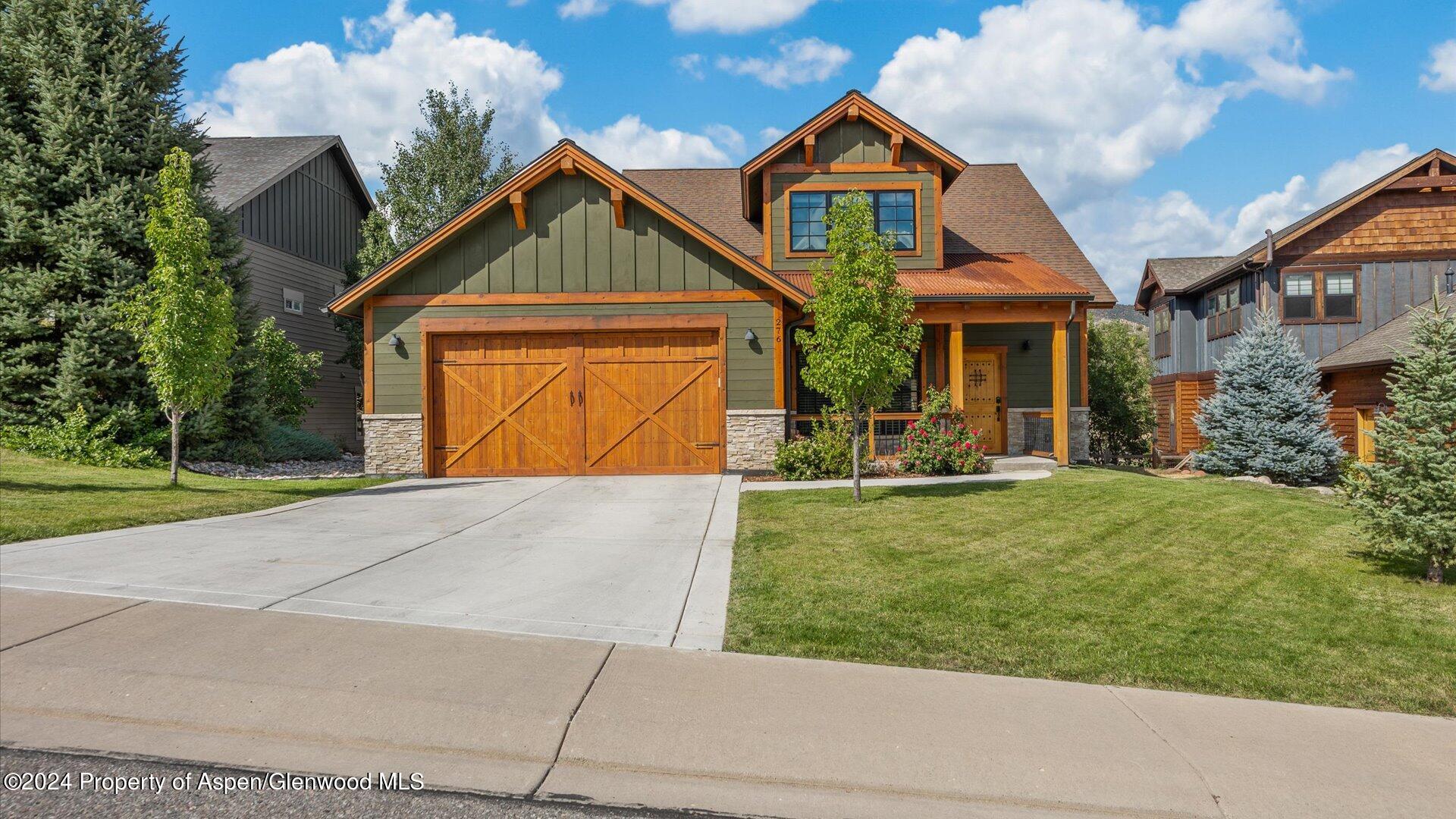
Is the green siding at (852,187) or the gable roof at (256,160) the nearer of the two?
the green siding at (852,187)

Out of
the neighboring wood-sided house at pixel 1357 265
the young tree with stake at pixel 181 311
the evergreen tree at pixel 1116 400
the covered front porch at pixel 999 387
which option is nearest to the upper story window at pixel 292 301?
the young tree with stake at pixel 181 311

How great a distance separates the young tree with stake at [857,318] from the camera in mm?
9914

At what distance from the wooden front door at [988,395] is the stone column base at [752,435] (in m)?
5.34

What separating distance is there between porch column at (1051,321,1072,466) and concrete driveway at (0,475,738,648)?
24.1ft

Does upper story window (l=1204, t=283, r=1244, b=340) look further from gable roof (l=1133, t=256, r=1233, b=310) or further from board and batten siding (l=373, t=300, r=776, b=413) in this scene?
board and batten siding (l=373, t=300, r=776, b=413)

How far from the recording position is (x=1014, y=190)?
21125 millimetres

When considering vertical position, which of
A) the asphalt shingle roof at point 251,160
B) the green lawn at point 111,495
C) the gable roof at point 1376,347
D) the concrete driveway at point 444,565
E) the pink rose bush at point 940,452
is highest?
the asphalt shingle roof at point 251,160

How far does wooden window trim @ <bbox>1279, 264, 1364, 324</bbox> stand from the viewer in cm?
1883

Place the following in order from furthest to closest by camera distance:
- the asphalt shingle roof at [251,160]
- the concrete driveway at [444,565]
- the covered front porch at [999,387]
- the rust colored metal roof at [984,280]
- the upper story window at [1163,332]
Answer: the upper story window at [1163,332]
the asphalt shingle roof at [251,160]
the covered front porch at [999,387]
the rust colored metal roof at [984,280]
the concrete driveway at [444,565]

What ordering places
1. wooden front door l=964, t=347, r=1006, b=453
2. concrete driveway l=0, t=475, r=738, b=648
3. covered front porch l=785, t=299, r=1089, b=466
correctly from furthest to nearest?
wooden front door l=964, t=347, r=1006, b=453
covered front porch l=785, t=299, r=1089, b=466
concrete driveway l=0, t=475, r=738, b=648

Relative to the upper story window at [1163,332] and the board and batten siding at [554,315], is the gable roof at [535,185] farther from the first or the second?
the upper story window at [1163,332]

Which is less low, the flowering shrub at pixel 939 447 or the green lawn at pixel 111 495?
the flowering shrub at pixel 939 447

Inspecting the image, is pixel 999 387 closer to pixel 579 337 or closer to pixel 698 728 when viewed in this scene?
pixel 579 337

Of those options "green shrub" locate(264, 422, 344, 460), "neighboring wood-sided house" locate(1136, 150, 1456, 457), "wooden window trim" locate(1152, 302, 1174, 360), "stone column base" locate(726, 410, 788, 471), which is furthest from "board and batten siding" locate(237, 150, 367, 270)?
"wooden window trim" locate(1152, 302, 1174, 360)
